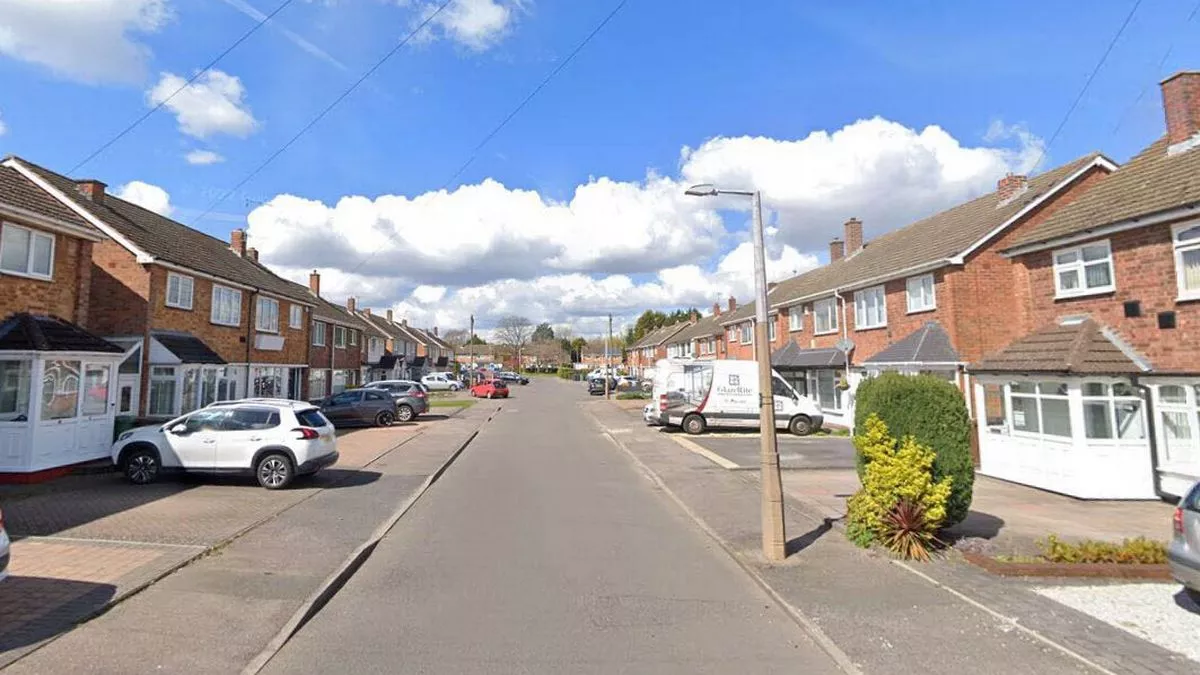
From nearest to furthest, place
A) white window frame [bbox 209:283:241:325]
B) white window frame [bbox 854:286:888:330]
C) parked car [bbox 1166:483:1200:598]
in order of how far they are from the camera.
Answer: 1. parked car [bbox 1166:483:1200:598]
2. white window frame [bbox 209:283:241:325]
3. white window frame [bbox 854:286:888:330]

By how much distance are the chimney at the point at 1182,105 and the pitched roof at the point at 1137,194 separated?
1.41ft

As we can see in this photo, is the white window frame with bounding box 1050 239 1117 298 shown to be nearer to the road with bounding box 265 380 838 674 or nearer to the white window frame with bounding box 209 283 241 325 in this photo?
the road with bounding box 265 380 838 674

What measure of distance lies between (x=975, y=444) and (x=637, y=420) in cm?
1608

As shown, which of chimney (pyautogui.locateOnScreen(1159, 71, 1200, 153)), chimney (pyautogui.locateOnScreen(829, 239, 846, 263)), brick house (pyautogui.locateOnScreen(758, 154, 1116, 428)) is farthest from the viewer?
chimney (pyautogui.locateOnScreen(829, 239, 846, 263))

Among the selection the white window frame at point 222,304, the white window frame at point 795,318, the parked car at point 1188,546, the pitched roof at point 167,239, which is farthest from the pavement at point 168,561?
the white window frame at point 795,318

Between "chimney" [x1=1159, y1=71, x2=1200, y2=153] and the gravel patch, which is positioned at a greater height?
"chimney" [x1=1159, y1=71, x2=1200, y2=153]

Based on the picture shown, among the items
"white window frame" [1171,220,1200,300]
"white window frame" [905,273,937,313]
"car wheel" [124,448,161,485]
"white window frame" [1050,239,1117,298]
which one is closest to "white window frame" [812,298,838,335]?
"white window frame" [905,273,937,313]

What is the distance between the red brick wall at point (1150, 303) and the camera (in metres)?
11.8

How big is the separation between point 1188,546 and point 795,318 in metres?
25.2

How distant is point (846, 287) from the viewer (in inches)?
984

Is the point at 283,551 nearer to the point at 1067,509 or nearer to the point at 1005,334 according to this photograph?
the point at 1067,509

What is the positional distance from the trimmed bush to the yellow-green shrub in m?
0.14

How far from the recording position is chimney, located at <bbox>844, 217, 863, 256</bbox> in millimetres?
32500

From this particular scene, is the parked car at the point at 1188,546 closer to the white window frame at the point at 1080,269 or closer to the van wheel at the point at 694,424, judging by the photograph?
the white window frame at the point at 1080,269
